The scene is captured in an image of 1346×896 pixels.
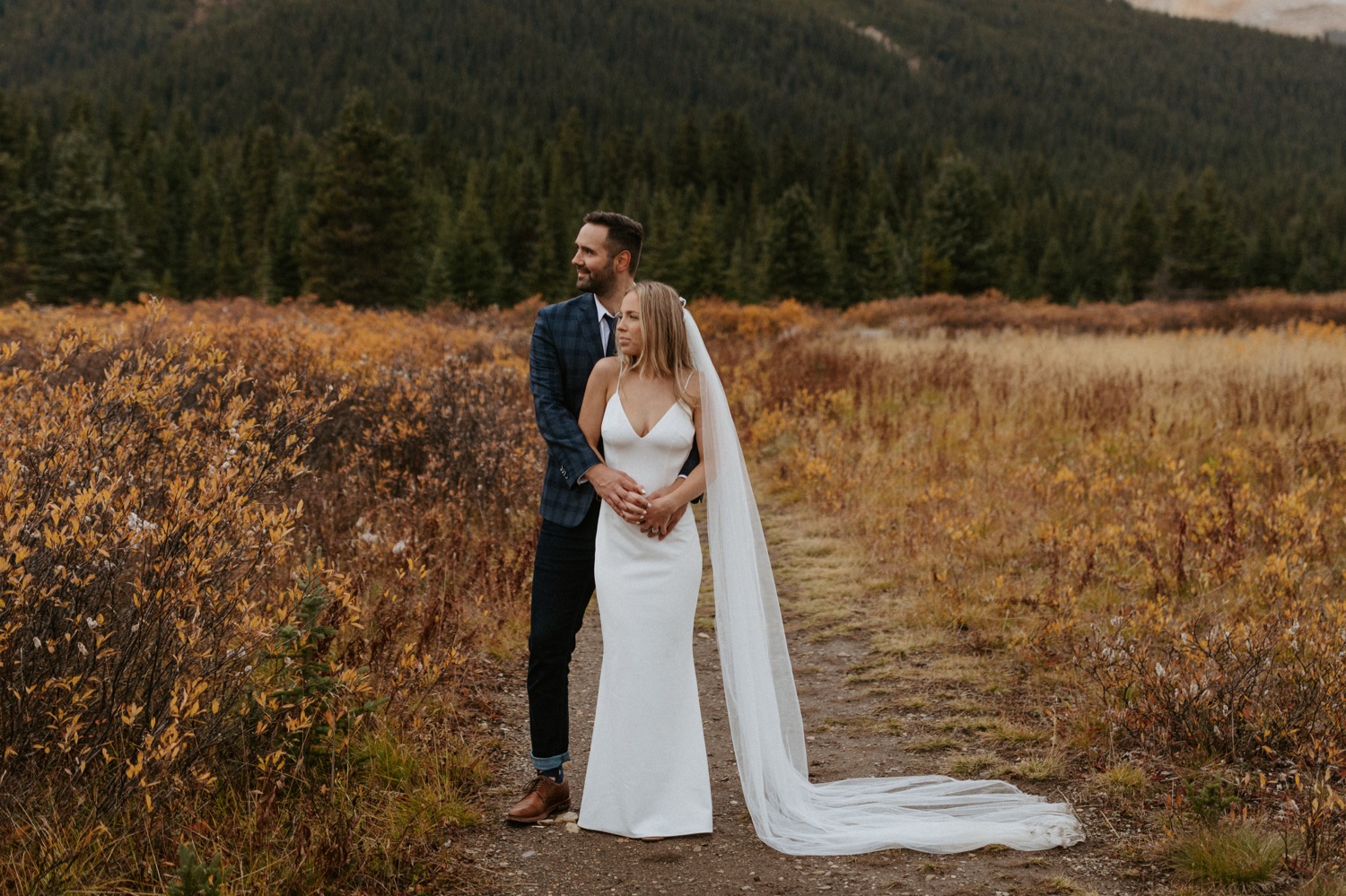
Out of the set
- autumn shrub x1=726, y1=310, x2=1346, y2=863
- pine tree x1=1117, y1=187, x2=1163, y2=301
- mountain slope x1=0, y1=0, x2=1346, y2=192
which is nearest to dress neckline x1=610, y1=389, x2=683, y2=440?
autumn shrub x1=726, y1=310, x2=1346, y2=863

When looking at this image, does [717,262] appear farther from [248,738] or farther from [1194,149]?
[1194,149]

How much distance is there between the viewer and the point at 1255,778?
388 centimetres

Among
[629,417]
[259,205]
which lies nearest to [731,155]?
[259,205]

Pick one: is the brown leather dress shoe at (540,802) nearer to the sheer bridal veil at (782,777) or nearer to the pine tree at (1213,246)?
the sheer bridal veil at (782,777)

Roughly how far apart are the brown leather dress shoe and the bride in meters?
0.16

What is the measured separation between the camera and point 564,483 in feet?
13.0

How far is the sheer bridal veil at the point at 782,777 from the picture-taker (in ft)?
11.9

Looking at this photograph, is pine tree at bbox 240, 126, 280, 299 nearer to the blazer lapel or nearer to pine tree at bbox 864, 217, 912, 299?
pine tree at bbox 864, 217, 912, 299

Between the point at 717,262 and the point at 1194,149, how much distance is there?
15253 cm

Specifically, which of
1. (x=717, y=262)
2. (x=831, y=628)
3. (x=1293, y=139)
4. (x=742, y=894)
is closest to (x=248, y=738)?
(x=742, y=894)

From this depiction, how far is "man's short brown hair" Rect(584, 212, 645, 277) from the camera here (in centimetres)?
392

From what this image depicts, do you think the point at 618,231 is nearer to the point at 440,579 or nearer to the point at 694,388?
the point at 694,388

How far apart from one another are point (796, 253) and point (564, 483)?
50174 mm

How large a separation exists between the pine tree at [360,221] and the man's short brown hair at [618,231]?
40.8 meters
